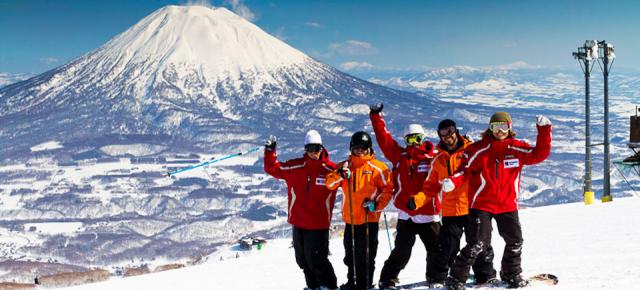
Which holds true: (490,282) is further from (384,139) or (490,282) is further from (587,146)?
(587,146)

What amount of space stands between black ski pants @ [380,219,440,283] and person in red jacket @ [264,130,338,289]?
644 mm

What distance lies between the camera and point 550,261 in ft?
26.8

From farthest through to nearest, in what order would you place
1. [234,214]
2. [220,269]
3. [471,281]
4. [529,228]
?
[234,214], [529,228], [220,269], [471,281]

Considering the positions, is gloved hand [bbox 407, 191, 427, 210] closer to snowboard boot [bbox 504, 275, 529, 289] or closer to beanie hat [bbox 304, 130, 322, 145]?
snowboard boot [bbox 504, 275, 529, 289]

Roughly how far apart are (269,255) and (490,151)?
7810mm

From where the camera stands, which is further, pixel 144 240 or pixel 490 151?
pixel 144 240

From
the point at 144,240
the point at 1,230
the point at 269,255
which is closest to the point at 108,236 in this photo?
the point at 144,240

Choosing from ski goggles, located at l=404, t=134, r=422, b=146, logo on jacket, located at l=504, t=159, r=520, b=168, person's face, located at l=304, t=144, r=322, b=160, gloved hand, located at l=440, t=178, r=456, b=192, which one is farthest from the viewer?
person's face, located at l=304, t=144, r=322, b=160

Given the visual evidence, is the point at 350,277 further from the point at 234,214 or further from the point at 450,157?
the point at 234,214

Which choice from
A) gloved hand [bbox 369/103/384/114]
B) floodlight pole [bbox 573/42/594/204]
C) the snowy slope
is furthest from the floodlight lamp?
gloved hand [bbox 369/103/384/114]

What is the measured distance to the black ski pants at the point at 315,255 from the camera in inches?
277

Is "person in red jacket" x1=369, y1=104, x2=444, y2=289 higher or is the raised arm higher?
the raised arm

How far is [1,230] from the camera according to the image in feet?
537

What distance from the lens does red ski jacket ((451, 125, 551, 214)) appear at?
20.1 ft
